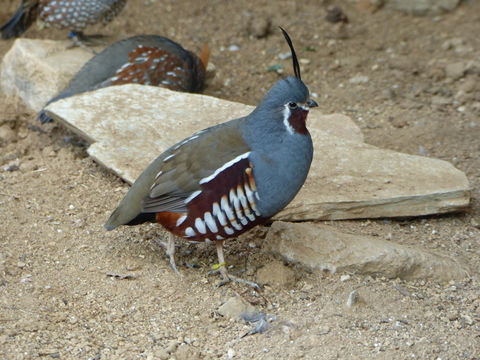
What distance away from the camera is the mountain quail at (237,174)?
493cm

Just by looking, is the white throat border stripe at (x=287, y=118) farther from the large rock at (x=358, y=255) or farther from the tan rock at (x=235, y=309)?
the tan rock at (x=235, y=309)

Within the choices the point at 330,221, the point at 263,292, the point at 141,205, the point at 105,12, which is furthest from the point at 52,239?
the point at 105,12

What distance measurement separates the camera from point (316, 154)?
6340 millimetres

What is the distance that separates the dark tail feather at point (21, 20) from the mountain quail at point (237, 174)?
15.8 ft

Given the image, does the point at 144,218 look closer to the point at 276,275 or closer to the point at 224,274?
the point at 224,274

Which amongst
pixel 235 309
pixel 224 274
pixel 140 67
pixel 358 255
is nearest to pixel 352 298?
pixel 358 255

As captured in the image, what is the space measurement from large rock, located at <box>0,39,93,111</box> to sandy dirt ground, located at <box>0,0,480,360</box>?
0.19m

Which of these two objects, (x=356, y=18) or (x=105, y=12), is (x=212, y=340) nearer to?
(x=105, y=12)

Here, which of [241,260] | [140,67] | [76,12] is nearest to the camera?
[241,260]

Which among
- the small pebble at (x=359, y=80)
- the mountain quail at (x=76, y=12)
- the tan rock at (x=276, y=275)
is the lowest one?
the small pebble at (x=359, y=80)

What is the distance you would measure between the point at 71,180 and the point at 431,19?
215 inches

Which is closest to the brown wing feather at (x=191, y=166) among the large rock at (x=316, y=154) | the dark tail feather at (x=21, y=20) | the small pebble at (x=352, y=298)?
the large rock at (x=316, y=154)

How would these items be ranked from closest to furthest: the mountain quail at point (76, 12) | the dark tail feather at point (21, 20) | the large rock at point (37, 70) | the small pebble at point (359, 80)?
1. the large rock at point (37, 70)
2. the mountain quail at point (76, 12)
3. the small pebble at point (359, 80)
4. the dark tail feather at point (21, 20)

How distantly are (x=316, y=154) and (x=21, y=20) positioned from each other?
4.58 metres
